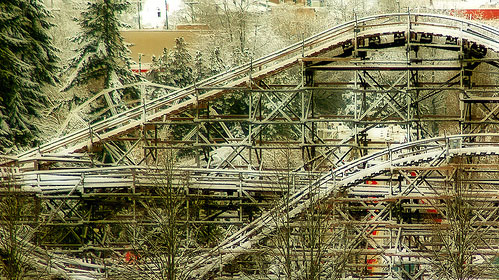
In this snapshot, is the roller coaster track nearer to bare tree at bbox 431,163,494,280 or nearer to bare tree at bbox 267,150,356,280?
bare tree at bbox 431,163,494,280

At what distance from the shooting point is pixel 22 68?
52.1 metres

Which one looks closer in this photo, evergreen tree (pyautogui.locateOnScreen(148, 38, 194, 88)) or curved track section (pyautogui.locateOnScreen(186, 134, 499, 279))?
curved track section (pyautogui.locateOnScreen(186, 134, 499, 279))

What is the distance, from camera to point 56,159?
44.8 m

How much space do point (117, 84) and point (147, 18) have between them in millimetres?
55139

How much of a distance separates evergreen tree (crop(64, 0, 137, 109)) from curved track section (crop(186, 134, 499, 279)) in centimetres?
1722

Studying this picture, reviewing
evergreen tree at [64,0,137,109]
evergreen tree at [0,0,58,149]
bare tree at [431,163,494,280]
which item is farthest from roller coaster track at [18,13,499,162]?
evergreen tree at [64,0,137,109]

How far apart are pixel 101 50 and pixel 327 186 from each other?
18645 mm

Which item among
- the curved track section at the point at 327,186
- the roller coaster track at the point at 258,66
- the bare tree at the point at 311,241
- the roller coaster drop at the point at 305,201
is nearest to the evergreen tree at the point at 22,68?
the roller coaster track at the point at 258,66

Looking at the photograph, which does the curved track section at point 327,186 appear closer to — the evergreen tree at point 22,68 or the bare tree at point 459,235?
the bare tree at point 459,235

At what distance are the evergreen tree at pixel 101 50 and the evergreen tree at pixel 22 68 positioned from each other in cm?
344

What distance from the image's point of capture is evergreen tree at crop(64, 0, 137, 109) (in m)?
57.3

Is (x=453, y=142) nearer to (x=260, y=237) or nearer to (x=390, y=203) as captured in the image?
(x=390, y=203)

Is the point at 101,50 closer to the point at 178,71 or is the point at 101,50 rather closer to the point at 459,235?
the point at 178,71

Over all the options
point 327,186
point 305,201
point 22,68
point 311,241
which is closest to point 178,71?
point 22,68
